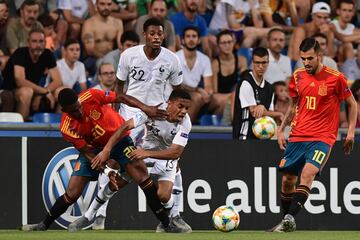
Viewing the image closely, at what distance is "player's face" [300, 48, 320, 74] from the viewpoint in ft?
40.9

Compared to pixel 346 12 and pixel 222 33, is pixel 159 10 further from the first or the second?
pixel 346 12

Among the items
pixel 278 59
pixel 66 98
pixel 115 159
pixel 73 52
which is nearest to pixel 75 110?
pixel 66 98

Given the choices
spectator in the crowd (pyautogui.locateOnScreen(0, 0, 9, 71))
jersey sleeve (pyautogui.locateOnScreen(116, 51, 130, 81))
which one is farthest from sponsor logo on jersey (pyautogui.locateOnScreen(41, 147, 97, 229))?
spectator in the crowd (pyautogui.locateOnScreen(0, 0, 9, 71))

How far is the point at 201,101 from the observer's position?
16.8 metres

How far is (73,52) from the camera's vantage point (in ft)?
54.0

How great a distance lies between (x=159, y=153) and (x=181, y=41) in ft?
17.9

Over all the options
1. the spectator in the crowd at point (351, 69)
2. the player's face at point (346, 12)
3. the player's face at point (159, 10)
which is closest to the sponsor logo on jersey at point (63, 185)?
the player's face at point (159, 10)

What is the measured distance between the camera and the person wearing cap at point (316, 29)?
60.7ft

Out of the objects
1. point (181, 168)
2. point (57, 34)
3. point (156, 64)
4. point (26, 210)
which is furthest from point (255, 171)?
point (57, 34)

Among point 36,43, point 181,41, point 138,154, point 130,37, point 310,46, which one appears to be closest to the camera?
point 310,46

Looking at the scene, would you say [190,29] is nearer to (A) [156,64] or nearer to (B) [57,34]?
(B) [57,34]

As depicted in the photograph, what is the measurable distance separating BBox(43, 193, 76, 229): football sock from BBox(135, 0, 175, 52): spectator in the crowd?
4846mm

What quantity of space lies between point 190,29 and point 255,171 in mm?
3416

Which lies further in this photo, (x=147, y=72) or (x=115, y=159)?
(x=147, y=72)
